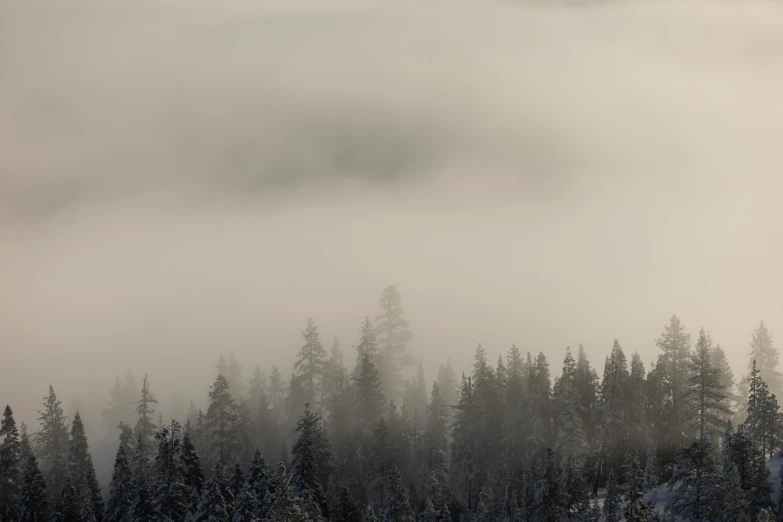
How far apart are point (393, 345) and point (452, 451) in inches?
970

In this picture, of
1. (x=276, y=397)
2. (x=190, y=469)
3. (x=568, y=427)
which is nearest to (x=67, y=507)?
(x=190, y=469)

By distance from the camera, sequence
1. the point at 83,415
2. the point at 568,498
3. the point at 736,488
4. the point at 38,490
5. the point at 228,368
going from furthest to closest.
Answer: the point at 83,415
the point at 228,368
the point at 38,490
the point at 568,498
the point at 736,488

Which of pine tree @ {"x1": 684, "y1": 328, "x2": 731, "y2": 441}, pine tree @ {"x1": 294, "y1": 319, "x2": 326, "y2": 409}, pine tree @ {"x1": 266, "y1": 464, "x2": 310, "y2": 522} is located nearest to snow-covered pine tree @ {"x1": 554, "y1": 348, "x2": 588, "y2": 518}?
pine tree @ {"x1": 684, "y1": 328, "x2": 731, "y2": 441}

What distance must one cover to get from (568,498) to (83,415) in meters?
101

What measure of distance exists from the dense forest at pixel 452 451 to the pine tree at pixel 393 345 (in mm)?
186

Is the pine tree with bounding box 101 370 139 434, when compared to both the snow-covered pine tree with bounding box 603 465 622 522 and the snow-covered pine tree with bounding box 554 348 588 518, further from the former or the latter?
the snow-covered pine tree with bounding box 603 465 622 522

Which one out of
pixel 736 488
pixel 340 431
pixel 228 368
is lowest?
pixel 736 488

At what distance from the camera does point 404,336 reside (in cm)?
13538

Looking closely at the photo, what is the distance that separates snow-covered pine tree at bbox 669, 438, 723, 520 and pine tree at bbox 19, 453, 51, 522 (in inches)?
2174

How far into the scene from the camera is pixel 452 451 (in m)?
113


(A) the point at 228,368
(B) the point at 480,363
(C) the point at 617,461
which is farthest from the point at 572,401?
(A) the point at 228,368

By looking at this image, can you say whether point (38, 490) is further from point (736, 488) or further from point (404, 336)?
point (736, 488)

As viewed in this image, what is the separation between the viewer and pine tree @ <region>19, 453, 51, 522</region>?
317ft

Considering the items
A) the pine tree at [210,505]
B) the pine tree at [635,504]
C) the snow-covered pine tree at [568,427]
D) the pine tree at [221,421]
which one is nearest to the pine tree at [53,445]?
the pine tree at [221,421]
